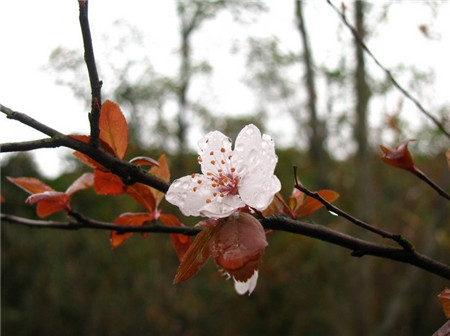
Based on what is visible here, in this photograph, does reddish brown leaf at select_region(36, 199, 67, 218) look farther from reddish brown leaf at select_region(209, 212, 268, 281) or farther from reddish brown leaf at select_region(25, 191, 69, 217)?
reddish brown leaf at select_region(209, 212, 268, 281)

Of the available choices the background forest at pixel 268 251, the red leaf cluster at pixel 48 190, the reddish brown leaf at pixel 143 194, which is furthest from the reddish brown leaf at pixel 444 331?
the background forest at pixel 268 251

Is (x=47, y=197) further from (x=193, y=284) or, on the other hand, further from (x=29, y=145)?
(x=193, y=284)

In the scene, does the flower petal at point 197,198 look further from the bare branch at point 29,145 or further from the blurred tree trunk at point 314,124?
the blurred tree trunk at point 314,124

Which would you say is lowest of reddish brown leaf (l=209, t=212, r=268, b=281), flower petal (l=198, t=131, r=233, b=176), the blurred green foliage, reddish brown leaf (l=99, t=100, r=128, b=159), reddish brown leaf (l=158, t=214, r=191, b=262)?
the blurred green foliage

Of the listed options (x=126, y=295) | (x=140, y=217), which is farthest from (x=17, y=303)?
(x=140, y=217)

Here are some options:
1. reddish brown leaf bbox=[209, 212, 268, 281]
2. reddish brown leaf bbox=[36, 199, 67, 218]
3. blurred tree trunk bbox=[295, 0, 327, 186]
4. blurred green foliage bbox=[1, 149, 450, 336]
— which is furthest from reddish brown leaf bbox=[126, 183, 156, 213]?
blurred tree trunk bbox=[295, 0, 327, 186]

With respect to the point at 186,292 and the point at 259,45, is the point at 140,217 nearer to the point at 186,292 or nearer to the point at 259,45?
the point at 259,45
